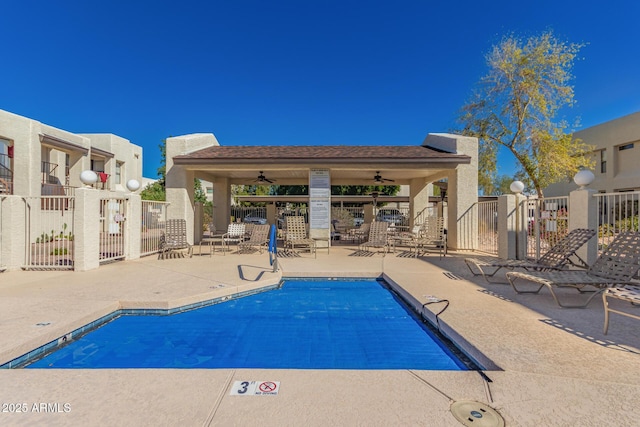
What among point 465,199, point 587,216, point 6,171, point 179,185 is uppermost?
point 6,171

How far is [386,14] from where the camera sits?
16188 millimetres

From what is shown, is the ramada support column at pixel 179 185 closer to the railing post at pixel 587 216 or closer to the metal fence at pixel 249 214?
the metal fence at pixel 249 214

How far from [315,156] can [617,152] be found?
26581mm

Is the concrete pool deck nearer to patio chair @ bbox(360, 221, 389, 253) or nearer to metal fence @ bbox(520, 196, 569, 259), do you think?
metal fence @ bbox(520, 196, 569, 259)

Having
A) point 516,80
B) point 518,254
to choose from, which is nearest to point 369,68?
point 516,80

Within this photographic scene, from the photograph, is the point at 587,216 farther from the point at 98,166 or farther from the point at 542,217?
the point at 98,166

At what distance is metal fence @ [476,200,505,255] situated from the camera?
451 inches

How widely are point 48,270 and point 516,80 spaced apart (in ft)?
76.5

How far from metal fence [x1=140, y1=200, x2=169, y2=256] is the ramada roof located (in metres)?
1.86

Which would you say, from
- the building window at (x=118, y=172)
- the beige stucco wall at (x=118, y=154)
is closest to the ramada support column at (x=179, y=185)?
the beige stucco wall at (x=118, y=154)

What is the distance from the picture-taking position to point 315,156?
11812mm

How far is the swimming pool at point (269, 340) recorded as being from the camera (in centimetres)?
366

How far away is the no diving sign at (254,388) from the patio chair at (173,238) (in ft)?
26.8

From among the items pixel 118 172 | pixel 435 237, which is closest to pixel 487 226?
pixel 435 237
